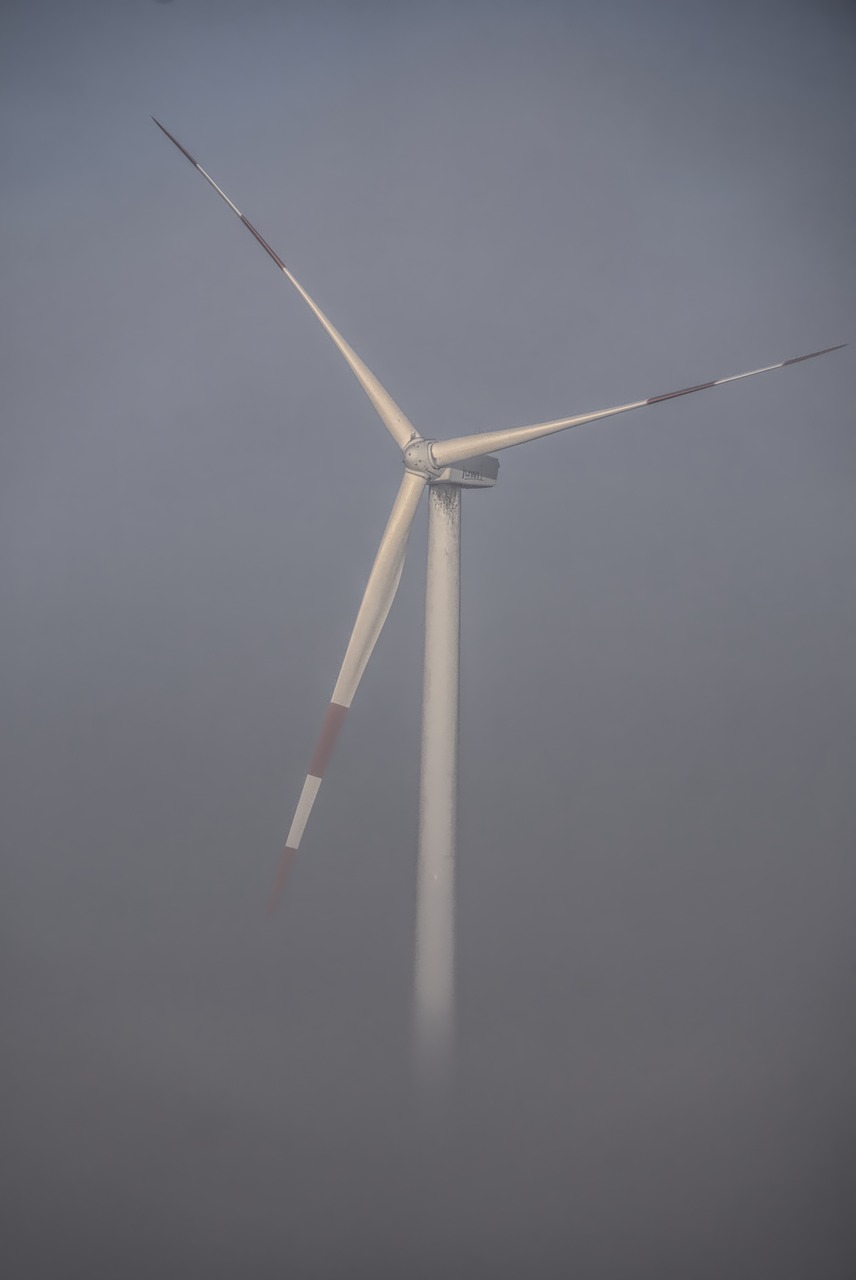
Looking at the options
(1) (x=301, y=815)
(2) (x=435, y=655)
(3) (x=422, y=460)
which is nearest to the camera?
(3) (x=422, y=460)

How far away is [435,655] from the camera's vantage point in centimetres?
645

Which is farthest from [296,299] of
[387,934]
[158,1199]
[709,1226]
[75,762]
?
[709,1226]

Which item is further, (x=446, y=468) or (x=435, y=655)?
(x=435, y=655)

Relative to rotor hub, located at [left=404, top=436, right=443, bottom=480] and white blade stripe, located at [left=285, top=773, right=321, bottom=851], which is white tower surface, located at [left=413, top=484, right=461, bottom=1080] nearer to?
rotor hub, located at [left=404, top=436, right=443, bottom=480]

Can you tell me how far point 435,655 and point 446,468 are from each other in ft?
3.41

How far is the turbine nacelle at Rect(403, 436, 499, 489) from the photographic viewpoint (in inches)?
249

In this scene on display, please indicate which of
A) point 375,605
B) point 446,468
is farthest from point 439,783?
point 446,468

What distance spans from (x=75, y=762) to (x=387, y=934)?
2671 mm

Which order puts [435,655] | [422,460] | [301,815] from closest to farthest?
1. [422,460]
2. [435,655]
3. [301,815]

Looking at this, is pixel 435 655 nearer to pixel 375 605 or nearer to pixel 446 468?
pixel 375 605

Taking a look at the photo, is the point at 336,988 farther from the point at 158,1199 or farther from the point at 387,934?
the point at 158,1199

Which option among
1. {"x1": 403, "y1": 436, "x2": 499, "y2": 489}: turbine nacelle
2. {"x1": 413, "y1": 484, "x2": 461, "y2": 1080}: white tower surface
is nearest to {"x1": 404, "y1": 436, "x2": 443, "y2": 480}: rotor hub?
{"x1": 403, "y1": 436, "x2": 499, "y2": 489}: turbine nacelle

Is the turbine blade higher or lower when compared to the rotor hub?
lower

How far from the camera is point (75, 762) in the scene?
340 inches
